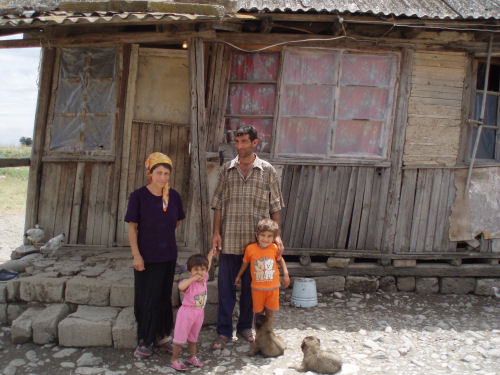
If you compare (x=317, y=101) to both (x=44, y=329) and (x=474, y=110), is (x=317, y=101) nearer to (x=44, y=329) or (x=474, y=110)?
(x=474, y=110)

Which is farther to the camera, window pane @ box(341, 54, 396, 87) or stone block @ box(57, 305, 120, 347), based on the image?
window pane @ box(341, 54, 396, 87)

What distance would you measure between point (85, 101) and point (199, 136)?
223cm

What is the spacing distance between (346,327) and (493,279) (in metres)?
2.66

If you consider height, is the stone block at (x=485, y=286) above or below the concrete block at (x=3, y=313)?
above

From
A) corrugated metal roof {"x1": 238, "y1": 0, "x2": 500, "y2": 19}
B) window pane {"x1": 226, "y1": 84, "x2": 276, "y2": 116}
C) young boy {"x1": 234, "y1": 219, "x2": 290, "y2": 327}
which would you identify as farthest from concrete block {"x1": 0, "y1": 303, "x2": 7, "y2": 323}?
corrugated metal roof {"x1": 238, "y1": 0, "x2": 500, "y2": 19}

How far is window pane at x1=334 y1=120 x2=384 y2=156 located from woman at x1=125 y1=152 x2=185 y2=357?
8.67ft

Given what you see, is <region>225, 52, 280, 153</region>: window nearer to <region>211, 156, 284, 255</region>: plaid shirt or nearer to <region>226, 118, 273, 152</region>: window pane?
<region>226, 118, 273, 152</region>: window pane

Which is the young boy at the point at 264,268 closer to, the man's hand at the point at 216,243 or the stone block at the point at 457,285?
the man's hand at the point at 216,243

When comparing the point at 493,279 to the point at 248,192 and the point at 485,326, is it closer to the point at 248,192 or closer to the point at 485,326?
the point at 485,326

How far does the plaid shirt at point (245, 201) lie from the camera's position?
384 centimetres

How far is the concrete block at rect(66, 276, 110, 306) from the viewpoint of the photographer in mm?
4391

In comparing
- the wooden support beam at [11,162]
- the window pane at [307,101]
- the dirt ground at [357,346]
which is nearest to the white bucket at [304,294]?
the dirt ground at [357,346]

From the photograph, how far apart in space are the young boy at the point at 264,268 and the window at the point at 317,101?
1929mm

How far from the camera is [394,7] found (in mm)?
4965
